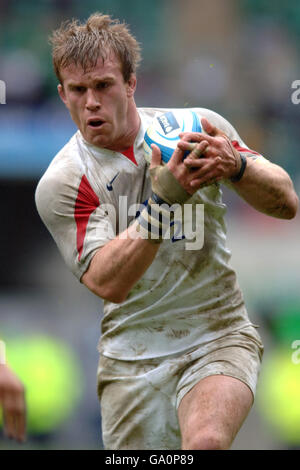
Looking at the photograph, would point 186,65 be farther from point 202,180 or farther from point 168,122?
point 202,180

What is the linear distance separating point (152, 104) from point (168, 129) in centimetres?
649

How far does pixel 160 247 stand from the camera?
407 centimetres

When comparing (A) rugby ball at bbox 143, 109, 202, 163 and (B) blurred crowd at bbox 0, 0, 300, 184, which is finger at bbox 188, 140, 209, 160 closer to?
(A) rugby ball at bbox 143, 109, 202, 163

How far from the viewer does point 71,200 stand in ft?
13.1

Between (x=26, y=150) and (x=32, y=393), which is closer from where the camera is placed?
(x=32, y=393)


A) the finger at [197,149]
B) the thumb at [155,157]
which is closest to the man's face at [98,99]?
the thumb at [155,157]

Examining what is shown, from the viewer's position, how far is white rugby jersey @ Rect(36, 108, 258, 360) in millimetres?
3980

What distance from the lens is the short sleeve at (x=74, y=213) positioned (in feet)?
12.9

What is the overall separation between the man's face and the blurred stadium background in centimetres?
448

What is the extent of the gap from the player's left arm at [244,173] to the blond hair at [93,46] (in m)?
0.64

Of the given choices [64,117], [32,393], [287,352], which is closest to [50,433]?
[32,393]

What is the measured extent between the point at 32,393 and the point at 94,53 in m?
4.94

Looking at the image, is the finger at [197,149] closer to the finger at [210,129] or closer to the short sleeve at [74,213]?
the finger at [210,129]

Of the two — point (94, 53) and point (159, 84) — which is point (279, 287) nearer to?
point (159, 84)
